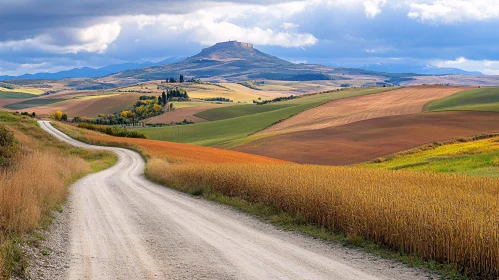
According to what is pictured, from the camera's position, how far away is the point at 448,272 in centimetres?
1178

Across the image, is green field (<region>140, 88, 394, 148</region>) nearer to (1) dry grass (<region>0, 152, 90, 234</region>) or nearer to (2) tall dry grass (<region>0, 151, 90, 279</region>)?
(1) dry grass (<region>0, 152, 90, 234</region>)

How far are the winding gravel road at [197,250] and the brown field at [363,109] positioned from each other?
258 ft

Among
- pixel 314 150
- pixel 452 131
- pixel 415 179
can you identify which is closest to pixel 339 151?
pixel 314 150

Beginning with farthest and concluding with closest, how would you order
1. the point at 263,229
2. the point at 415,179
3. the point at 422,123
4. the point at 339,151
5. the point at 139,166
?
the point at 422,123 → the point at 339,151 → the point at 139,166 → the point at 415,179 → the point at 263,229

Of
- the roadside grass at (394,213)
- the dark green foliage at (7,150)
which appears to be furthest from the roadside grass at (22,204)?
the roadside grass at (394,213)

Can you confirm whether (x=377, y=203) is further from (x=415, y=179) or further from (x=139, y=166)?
(x=139, y=166)

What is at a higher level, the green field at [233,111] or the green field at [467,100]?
the green field at [467,100]

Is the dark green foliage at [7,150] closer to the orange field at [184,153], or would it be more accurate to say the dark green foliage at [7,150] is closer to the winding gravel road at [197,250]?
the winding gravel road at [197,250]

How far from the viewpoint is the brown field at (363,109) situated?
10638cm

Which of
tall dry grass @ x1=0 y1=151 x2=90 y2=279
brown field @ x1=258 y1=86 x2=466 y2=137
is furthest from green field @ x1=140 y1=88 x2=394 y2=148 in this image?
tall dry grass @ x1=0 y1=151 x2=90 y2=279

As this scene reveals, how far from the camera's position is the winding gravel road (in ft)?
39.7

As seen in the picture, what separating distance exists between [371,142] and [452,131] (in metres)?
11.9

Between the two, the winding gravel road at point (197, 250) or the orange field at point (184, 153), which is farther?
the orange field at point (184, 153)

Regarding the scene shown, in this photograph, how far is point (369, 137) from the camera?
260ft
